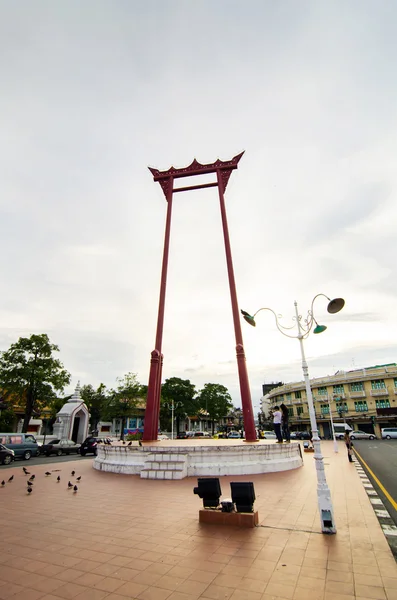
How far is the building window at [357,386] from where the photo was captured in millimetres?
48406

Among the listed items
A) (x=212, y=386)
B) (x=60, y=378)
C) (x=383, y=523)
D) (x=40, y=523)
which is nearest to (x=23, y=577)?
(x=40, y=523)

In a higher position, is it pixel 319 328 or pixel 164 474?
pixel 319 328

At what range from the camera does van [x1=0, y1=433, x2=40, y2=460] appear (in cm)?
2077

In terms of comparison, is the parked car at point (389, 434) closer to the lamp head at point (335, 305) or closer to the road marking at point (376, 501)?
the road marking at point (376, 501)

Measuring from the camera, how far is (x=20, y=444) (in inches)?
842

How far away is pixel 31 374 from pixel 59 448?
826 centimetres

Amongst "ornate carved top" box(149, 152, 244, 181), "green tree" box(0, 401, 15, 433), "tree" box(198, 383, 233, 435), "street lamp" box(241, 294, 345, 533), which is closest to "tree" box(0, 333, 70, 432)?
"green tree" box(0, 401, 15, 433)

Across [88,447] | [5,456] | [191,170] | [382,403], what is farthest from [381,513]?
[382,403]

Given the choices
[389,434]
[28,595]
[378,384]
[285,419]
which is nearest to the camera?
[28,595]

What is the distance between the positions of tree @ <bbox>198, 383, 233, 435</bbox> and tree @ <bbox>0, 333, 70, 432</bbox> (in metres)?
37.7

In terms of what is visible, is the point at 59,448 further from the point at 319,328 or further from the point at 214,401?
the point at 214,401

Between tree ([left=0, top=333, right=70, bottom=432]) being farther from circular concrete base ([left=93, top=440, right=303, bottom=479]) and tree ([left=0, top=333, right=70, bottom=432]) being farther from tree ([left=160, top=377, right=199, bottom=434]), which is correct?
tree ([left=160, top=377, right=199, bottom=434])

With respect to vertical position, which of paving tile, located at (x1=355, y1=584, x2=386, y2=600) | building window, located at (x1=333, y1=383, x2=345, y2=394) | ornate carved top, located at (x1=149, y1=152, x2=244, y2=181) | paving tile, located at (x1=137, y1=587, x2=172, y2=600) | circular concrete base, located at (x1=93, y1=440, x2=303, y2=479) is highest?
ornate carved top, located at (x1=149, y1=152, x2=244, y2=181)

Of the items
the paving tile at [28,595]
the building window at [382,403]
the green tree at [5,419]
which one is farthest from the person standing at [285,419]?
the building window at [382,403]
